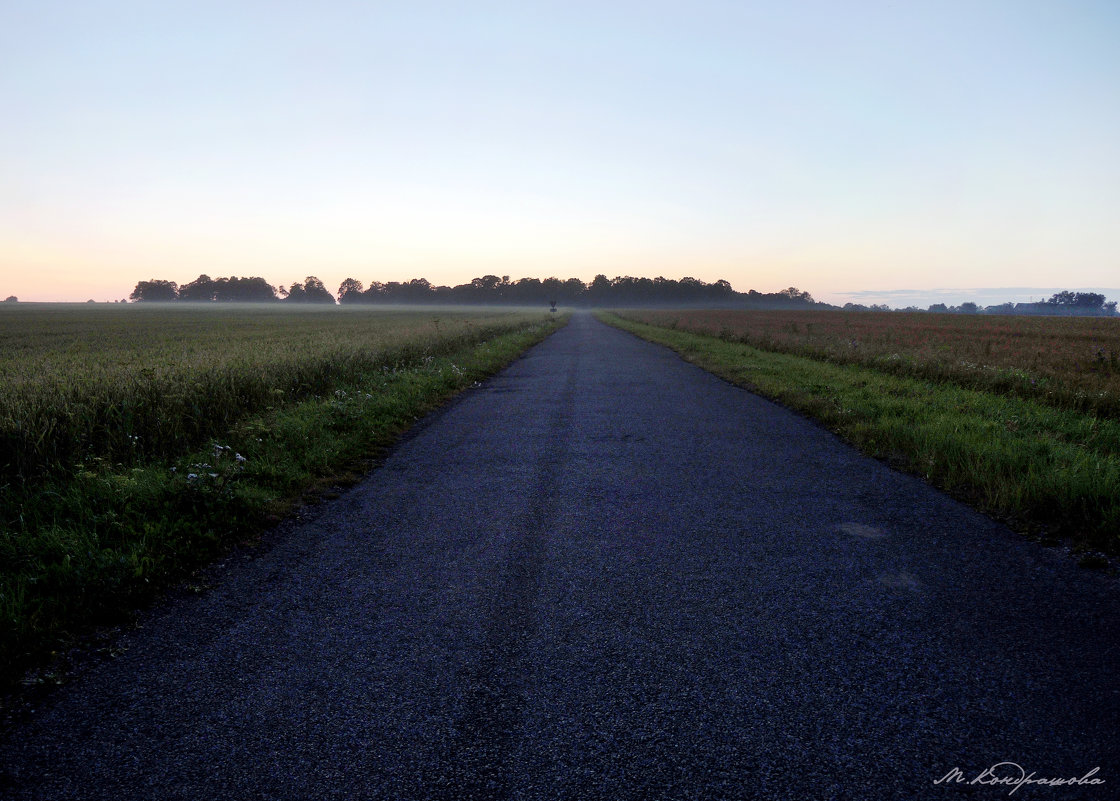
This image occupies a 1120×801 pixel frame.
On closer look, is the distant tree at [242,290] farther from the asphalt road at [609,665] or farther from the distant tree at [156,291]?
the asphalt road at [609,665]

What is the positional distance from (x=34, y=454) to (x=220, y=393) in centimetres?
293

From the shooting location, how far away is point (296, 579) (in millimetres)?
3992

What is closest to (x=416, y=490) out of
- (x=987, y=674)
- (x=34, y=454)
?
(x=34, y=454)

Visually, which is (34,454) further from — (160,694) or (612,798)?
(612,798)

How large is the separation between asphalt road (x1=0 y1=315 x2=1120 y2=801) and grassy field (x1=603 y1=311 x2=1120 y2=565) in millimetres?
690

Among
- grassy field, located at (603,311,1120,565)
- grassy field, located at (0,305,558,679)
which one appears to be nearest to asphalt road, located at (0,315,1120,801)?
grassy field, located at (0,305,558,679)

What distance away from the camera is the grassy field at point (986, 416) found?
511 centimetres

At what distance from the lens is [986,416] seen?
29.0ft

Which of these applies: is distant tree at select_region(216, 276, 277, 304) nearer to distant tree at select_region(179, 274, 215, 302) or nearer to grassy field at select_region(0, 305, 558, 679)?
distant tree at select_region(179, 274, 215, 302)
